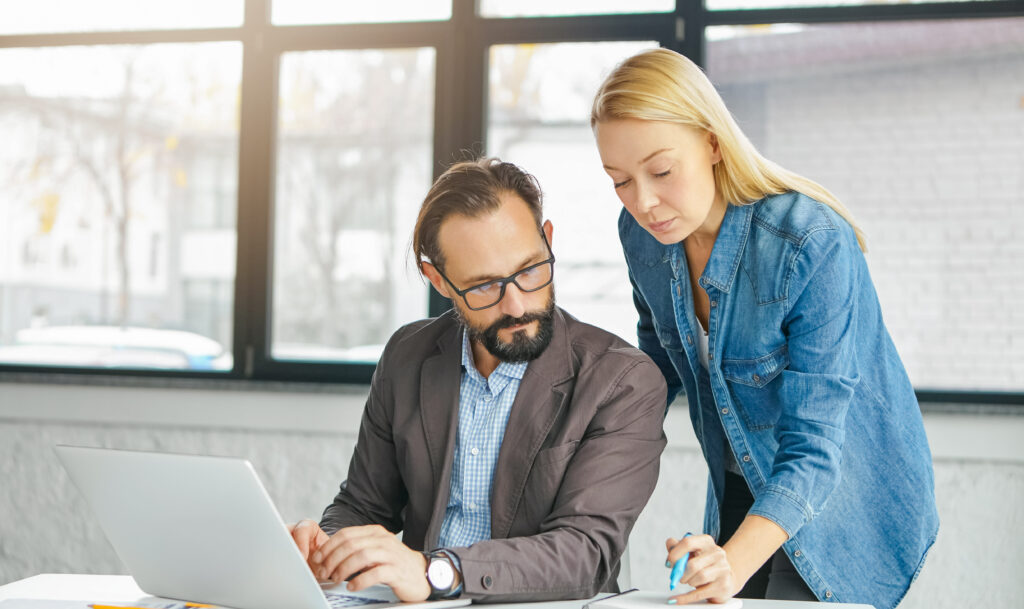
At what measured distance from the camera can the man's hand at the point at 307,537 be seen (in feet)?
5.14

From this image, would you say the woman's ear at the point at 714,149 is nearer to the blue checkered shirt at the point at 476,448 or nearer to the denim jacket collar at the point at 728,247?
the denim jacket collar at the point at 728,247

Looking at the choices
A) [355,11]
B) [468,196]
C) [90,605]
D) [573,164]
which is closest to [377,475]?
[468,196]

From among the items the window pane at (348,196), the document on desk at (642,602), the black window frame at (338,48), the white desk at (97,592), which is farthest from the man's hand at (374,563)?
the window pane at (348,196)

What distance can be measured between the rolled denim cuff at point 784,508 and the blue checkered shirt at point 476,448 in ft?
1.62

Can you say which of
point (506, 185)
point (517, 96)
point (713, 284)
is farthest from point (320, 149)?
point (713, 284)

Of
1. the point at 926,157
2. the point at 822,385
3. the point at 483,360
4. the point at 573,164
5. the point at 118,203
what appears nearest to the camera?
the point at 822,385

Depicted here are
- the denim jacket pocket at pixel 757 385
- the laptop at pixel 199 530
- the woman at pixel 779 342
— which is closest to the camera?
the laptop at pixel 199 530

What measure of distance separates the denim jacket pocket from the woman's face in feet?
0.78

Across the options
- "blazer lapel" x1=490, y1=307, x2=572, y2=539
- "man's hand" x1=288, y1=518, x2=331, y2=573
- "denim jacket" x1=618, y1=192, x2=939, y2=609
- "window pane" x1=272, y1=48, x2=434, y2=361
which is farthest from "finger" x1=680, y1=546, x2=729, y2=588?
"window pane" x1=272, y1=48, x2=434, y2=361

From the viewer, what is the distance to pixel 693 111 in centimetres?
157

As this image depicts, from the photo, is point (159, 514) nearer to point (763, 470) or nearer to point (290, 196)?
point (763, 470)

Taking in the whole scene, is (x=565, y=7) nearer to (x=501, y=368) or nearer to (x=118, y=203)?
(x=118, y=203)

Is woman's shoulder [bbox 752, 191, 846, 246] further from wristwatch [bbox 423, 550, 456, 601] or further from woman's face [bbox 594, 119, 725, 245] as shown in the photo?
wristwatch [bbox 423, 550, 456, 601]

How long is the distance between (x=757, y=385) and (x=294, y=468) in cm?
225
